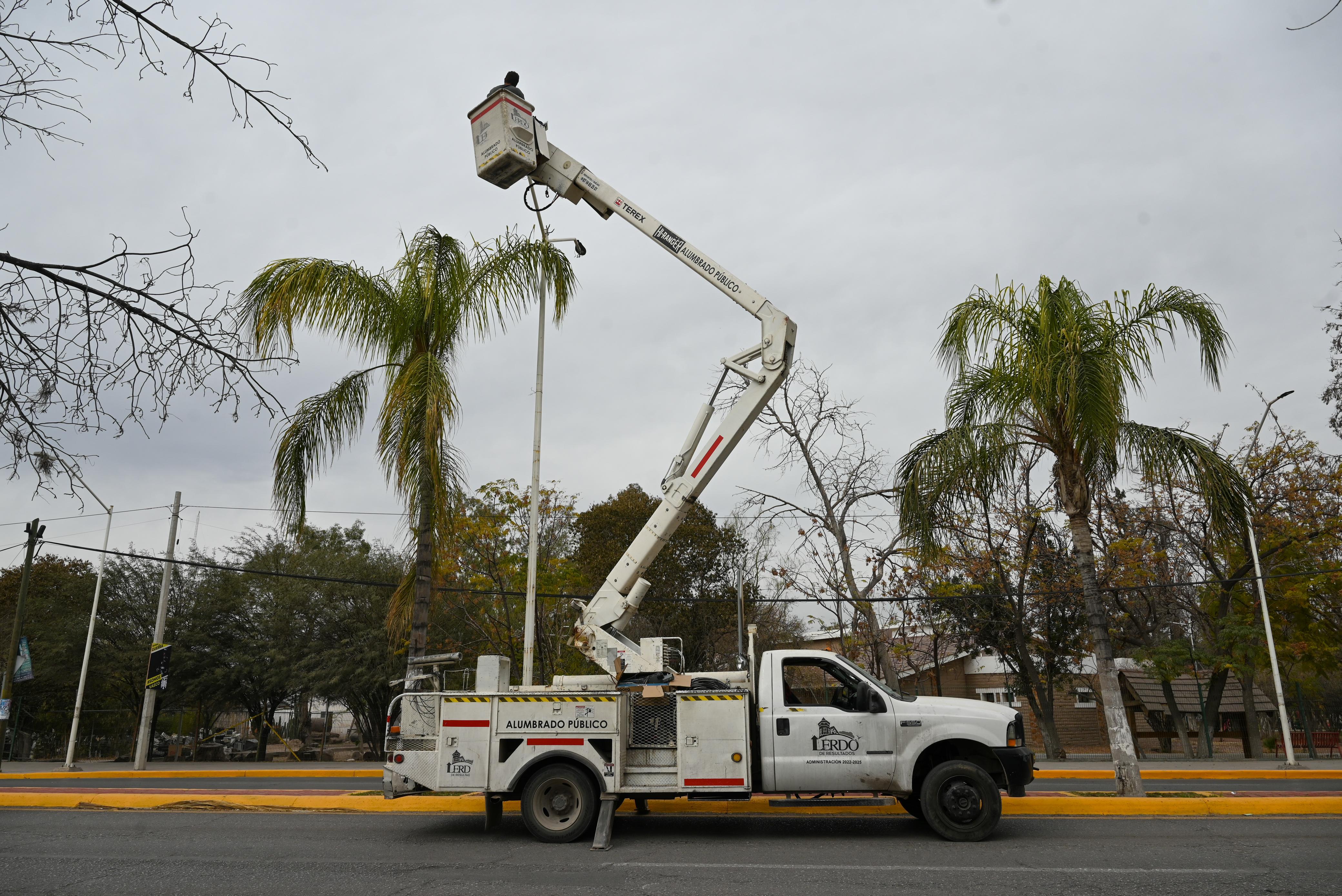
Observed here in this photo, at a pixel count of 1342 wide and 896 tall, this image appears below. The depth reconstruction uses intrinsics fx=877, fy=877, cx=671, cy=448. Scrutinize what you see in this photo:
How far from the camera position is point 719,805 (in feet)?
37.1

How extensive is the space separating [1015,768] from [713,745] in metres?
3.17

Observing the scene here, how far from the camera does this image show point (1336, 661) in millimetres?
26125

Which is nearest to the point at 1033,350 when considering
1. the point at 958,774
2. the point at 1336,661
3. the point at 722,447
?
the point at 722,447

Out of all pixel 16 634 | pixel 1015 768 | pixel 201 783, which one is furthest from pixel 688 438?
pixel 16 634

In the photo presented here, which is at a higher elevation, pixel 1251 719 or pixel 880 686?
pixel 880 686

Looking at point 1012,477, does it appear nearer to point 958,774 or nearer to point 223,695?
point 958,774

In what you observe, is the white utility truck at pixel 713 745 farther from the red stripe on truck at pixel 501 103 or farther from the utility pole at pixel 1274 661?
the utility pole at pixel 1274 661

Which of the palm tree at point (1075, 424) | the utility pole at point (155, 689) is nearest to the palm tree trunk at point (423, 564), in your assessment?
the palm tree at point (1075, 424)

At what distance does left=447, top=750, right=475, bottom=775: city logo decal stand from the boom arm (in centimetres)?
195

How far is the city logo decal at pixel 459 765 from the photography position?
9.59 metres

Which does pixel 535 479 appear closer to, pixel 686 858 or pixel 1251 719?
pixel 686 858

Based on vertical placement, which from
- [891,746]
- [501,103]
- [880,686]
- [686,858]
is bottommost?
[686,858]

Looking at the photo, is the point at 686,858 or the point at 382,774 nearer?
the point at 686,858

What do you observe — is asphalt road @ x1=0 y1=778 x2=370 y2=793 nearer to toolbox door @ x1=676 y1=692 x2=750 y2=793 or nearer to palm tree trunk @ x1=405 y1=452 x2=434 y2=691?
palm tree trunk @ x1=405 y1=452 x2=434 y2=691
